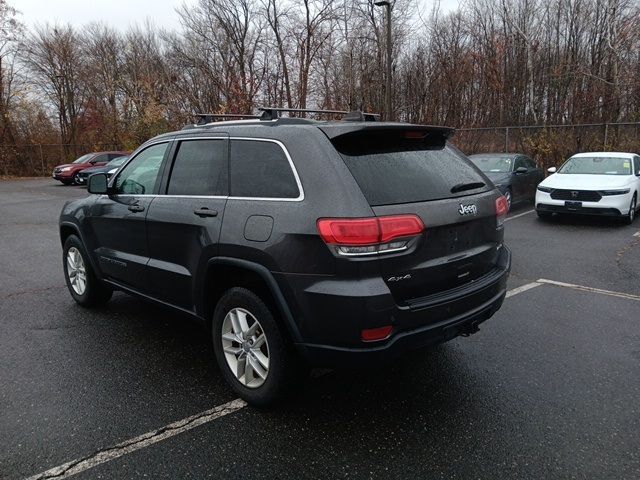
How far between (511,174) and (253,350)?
10658mm

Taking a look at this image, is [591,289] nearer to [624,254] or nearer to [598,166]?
[624,254]

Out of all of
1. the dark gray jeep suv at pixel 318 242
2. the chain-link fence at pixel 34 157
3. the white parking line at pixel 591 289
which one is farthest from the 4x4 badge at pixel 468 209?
the chain-link fence at pixel 34 157

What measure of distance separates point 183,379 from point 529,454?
2.29 metres

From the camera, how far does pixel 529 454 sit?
101 inches

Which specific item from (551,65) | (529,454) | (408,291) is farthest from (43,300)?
(551,65)

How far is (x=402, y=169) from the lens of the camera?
2.92 meters

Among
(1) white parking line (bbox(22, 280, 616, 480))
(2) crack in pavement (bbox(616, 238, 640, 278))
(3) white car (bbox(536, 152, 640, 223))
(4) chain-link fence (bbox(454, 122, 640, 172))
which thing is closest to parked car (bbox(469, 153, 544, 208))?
(3) white car (bbox(536, 152, 640, 223))

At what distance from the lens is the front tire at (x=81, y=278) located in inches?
190

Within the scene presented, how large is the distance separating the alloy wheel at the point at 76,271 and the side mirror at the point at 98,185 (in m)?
0.92

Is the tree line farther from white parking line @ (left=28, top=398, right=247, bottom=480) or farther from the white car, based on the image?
white parking line @ (left=28, top=398, right=247, bottom=480)

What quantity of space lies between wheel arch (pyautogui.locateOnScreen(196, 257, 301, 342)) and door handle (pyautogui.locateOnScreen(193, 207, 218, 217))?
30 cm

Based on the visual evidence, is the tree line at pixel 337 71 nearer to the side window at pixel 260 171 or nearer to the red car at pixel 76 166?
the red car at pixel 76 166

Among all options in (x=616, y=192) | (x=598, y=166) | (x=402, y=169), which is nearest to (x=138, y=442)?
(x=402, y=169)

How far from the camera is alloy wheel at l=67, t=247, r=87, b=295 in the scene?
195 inches
